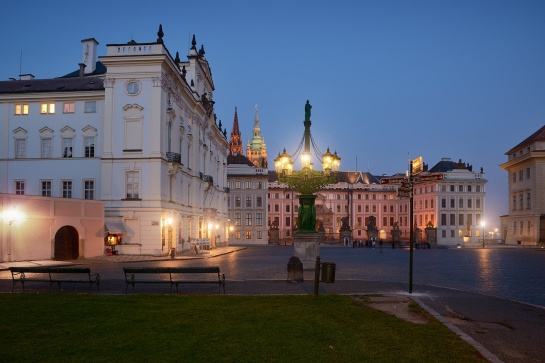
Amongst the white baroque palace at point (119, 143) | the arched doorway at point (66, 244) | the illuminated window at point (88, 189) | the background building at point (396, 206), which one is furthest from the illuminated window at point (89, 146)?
the background building at point (396, 206)

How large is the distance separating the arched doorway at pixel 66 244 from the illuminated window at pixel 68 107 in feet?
41.3

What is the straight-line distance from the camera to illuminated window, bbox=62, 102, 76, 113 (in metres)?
46.0

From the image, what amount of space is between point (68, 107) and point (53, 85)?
148 inches

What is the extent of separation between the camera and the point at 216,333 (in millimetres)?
10695

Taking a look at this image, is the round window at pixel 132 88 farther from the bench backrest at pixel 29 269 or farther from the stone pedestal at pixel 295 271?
the stone pedestal at pixel 295 271

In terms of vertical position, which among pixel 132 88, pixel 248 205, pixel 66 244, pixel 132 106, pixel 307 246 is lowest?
pixel 66 244

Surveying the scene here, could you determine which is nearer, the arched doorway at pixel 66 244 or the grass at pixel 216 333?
the grass at pixel 216 333

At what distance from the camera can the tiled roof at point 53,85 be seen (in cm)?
4650

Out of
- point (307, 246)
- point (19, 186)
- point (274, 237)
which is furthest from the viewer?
point (274, 237)

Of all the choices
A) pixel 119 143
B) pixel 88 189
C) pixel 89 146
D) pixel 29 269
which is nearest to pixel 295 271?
pixel 29 269

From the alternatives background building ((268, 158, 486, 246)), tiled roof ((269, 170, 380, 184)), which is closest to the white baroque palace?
background building ((268, 158, 486, 246))

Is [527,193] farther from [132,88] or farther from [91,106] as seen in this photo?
[91,106]

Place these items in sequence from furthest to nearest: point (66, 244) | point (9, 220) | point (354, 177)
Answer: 1. point (354, 177)
2. point (66, 244)
3. point (9, 220)

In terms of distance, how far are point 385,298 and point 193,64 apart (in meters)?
45.8
